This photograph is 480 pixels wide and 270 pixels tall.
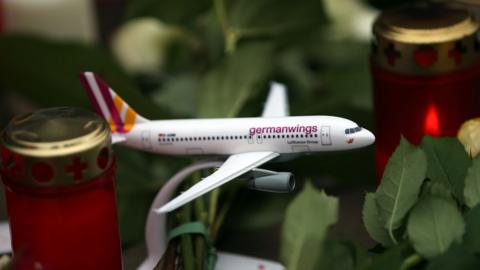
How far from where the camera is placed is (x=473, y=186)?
50 centimetres

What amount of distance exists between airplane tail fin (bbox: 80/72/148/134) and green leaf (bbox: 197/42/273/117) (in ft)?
0.35

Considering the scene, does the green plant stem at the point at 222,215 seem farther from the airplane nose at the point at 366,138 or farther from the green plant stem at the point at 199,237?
the airplane nose at the point at 366,138

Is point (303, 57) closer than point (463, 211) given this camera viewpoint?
No

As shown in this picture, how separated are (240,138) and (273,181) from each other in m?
0.04

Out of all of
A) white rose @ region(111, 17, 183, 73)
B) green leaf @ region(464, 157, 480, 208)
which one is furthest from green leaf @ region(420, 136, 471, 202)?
white rose @ region(111, 17, 183, 73)

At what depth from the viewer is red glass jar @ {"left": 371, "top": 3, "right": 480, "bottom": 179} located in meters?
0.61

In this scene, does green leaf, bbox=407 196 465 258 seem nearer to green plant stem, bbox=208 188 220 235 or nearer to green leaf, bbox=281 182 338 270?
green leaf, bbox=281 182 338 270

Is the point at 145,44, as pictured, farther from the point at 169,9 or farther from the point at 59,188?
the point at 59,188

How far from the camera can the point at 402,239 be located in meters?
0.51

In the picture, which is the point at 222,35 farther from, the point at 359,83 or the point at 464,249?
the point at 464,249

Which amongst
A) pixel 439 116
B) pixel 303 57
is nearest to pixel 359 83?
pixel 303 57

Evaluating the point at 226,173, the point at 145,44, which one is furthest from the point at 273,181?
the point at 145,44

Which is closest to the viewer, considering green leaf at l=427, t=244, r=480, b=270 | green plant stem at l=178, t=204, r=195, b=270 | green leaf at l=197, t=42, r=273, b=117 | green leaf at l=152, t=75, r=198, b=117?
green leaf at l=427, t=244, r=480, b=270

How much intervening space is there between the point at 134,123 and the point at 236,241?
0.17 m
